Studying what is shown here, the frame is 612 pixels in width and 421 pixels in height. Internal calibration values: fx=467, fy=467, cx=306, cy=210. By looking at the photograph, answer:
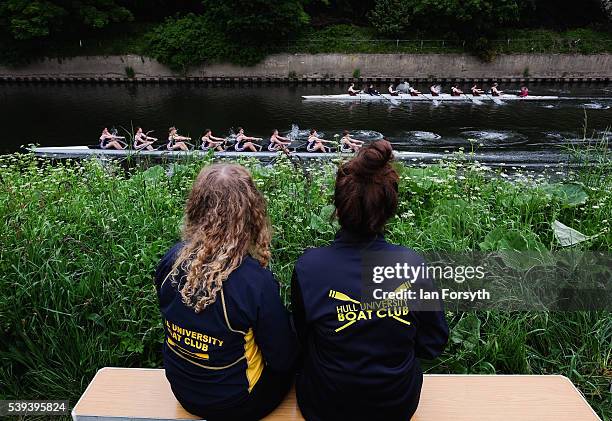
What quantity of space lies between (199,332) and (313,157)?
1054 cm

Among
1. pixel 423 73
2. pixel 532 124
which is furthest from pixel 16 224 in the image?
pixel 423 73

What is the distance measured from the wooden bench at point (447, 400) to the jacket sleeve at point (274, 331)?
28cm

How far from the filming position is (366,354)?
169 cm

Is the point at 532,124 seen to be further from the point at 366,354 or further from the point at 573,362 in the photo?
the point at 366,354

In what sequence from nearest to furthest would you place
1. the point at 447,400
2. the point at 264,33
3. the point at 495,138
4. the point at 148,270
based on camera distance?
the point at 447,400 < the point at 148,270 < the point at 495,138 < the point at 264,33

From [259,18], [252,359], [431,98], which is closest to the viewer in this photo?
[252,359]

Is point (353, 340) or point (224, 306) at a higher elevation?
point (224, 306)

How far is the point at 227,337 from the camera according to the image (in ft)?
5.79

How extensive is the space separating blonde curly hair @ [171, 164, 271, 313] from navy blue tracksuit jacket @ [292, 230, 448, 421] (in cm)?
24

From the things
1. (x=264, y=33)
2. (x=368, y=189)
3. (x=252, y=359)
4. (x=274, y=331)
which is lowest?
(x=252, y=359)

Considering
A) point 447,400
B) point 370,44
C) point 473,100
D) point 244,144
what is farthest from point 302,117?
point 447,400

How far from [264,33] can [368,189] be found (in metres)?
27.6

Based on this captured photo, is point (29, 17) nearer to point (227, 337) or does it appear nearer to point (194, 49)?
point (194, 49)

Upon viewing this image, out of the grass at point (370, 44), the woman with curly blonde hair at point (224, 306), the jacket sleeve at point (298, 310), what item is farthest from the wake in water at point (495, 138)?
the woman with curly blonde hair at point (224, 306)
